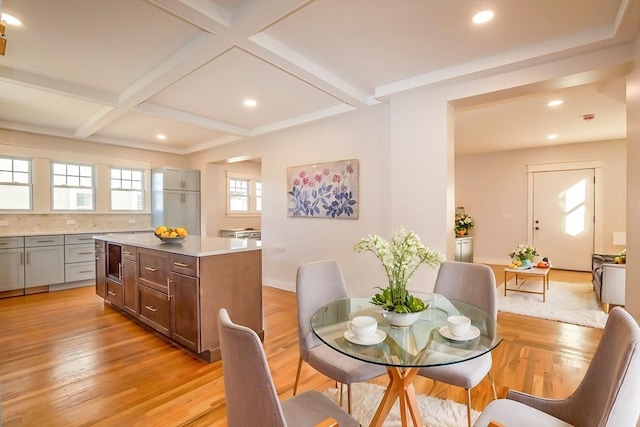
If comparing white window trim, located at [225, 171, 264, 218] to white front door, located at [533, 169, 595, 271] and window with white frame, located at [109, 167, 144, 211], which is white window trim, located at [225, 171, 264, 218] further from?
white front door, located at [533, 169, 595, 271]

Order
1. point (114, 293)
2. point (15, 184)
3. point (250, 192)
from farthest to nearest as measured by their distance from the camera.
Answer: point (250, 192) → point (15, 184) → point (114, 293)

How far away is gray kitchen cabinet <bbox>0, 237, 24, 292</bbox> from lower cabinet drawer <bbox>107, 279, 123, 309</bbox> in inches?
70.2

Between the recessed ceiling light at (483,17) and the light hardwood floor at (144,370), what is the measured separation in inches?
102

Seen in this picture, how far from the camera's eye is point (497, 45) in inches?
101

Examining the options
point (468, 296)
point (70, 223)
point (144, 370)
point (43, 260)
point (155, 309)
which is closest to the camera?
point (468, 296)

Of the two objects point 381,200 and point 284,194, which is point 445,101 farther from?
point 284,194

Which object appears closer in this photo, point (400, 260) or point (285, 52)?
point (400, 260)

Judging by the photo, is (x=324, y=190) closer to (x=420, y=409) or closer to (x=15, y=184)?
(x=420, y=409)

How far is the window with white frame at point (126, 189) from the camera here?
19.6 feet

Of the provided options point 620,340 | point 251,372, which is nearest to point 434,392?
point 620,340

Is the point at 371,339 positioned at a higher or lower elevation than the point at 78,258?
higher

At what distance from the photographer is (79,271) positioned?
5.08 metres

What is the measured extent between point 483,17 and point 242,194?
6.24 metres

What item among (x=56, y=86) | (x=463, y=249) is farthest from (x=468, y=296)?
(x=56, y=86)
